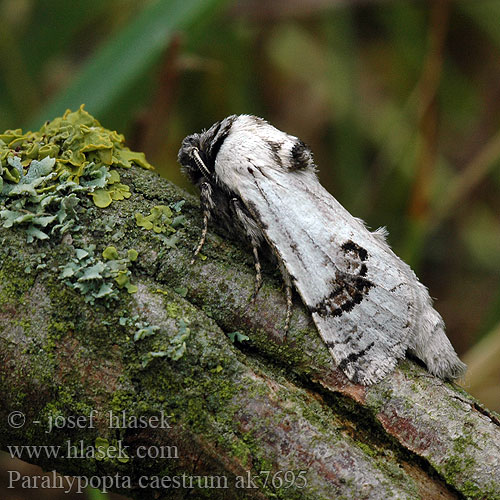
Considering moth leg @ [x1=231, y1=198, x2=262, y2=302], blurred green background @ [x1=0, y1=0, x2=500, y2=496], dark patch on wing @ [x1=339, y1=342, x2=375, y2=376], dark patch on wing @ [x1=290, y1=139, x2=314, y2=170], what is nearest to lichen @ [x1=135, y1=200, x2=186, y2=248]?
moth leg @ [x1=231, y1=198, x2=262, y2=302]

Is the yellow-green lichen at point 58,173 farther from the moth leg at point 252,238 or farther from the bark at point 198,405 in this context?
the moth leg at point 252,238

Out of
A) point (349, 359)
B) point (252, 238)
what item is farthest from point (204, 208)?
point (349, 359)

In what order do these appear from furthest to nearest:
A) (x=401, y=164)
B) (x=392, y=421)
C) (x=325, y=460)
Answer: (x=401, y=164) → (x=392, y=421) → (x=325, y=460)

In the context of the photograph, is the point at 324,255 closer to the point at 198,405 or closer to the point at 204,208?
the point at 204,208

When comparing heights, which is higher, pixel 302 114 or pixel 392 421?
pixel 302 114

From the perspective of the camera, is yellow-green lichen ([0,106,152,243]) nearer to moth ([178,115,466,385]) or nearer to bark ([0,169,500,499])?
bark ([0,169,500,499])

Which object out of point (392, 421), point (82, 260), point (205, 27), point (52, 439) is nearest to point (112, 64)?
point (205, 27)

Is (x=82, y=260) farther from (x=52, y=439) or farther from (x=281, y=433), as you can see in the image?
(x=281, y=433)
